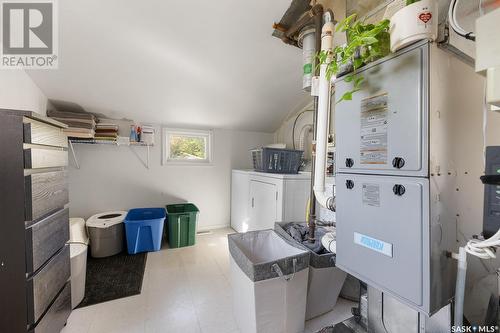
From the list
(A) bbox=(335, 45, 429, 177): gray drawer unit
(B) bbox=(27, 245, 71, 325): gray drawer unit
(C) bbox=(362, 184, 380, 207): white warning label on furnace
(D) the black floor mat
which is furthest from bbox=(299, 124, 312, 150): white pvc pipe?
(B) bbox=(27, 245, 71, 325): gray drawer unit

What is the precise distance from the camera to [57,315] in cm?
126

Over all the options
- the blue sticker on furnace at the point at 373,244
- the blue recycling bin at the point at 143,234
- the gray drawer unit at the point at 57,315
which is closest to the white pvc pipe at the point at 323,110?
the blue sticker on furnace at the point at 373,244

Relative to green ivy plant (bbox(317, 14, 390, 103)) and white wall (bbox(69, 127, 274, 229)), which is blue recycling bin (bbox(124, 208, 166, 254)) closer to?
white wall (bbox(69, 127, 274, 229))

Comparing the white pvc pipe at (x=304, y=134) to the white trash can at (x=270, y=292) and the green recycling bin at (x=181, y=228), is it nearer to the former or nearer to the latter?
the white trash can at (x=270, y=292)

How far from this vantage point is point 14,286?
99 centimetres

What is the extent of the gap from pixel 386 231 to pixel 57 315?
1.90m

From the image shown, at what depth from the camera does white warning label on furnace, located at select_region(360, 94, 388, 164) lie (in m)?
0.84

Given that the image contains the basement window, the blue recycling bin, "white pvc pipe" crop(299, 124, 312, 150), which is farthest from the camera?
the basement window

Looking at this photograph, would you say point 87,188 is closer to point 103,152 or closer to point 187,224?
A: point 103,152

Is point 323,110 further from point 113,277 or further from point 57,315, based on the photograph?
point 113,277

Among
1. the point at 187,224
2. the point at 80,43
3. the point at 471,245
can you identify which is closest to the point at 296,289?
the point at 471,245

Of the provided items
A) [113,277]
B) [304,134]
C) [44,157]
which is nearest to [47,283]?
[44,157]

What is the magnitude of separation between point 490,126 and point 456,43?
52 cm

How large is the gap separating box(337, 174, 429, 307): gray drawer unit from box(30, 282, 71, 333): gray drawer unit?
5.27 ft
